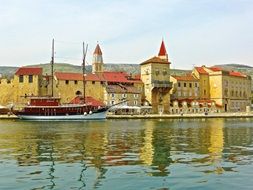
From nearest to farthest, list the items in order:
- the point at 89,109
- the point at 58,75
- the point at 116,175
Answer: the point at 116,175
the point at 89,109
the point at 58,75

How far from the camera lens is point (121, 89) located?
9275 cm

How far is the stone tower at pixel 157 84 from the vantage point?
9569 centimetres

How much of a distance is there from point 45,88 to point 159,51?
108 ft

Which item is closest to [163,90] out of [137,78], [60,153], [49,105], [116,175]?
[137,78]

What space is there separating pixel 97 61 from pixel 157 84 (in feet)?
59.0

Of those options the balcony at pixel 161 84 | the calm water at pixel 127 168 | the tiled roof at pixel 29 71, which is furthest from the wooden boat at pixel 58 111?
the calm water at pixel 127 168

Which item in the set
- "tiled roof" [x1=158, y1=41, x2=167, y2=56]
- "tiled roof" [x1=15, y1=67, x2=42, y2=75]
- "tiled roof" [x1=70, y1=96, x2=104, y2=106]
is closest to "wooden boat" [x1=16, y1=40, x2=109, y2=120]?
"tiled roof" [x1=70, y1=96, x2=104, y2=106]

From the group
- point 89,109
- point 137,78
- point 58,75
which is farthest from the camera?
point 137,78

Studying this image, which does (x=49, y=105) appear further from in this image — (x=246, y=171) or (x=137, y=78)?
(x=246, y=171)

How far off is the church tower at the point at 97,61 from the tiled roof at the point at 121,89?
10.2 metres

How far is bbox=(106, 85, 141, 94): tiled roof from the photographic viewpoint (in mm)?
92062

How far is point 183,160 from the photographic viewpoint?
17.0 meters

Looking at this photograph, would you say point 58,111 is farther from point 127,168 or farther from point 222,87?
point 127,168

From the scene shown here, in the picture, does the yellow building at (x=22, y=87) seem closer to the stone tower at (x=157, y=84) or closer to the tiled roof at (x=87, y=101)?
the tiled roof at (x=87, y=101)
